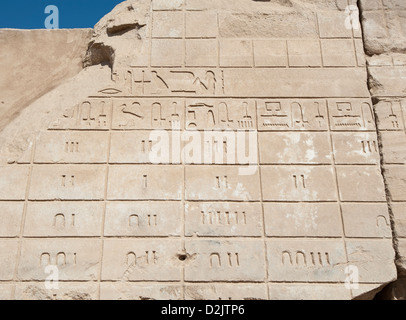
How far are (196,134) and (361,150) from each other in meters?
1.58

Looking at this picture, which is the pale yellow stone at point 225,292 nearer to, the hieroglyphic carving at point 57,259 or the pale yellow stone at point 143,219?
the pale yellow stone at point 143,219

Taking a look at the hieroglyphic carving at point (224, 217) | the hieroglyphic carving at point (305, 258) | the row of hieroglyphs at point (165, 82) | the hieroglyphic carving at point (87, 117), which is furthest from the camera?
the row of hieroglyphs at point (165, 82)

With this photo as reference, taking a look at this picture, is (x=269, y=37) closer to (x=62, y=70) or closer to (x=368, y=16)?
(x=368, y=16)

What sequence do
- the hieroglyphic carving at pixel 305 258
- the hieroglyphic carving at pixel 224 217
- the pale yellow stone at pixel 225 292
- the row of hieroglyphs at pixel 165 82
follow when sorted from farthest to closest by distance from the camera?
the row of hieroglyphs at pixel 165 82 < the hieroglyphic carving at pixel 224 217 < the hieroglyphic carving at pixel 305 258 < the pale yellow stone at pixel 225 292

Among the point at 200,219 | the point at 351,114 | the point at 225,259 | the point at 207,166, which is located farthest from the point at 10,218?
the point at 351,114

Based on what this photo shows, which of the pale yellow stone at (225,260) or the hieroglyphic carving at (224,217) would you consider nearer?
the pale yellow stone at (225,260)

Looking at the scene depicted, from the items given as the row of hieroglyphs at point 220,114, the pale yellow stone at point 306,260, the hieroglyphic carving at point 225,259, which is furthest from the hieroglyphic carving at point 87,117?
the pale yellow stone at point 306,260

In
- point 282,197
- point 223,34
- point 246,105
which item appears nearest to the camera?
point 282,197

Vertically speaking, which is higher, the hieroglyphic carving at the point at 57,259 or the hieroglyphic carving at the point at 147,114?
the hieroglyphic carving at the point at 147,114

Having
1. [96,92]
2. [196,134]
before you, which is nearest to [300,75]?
[196,134]

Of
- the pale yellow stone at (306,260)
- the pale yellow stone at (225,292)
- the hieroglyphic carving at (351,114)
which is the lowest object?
the pale yellow stone at (225,292)

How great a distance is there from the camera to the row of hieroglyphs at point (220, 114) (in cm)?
500

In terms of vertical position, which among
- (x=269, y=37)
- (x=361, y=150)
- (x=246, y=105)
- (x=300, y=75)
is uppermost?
(x=269, y=37)

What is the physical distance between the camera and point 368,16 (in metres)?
5.52
